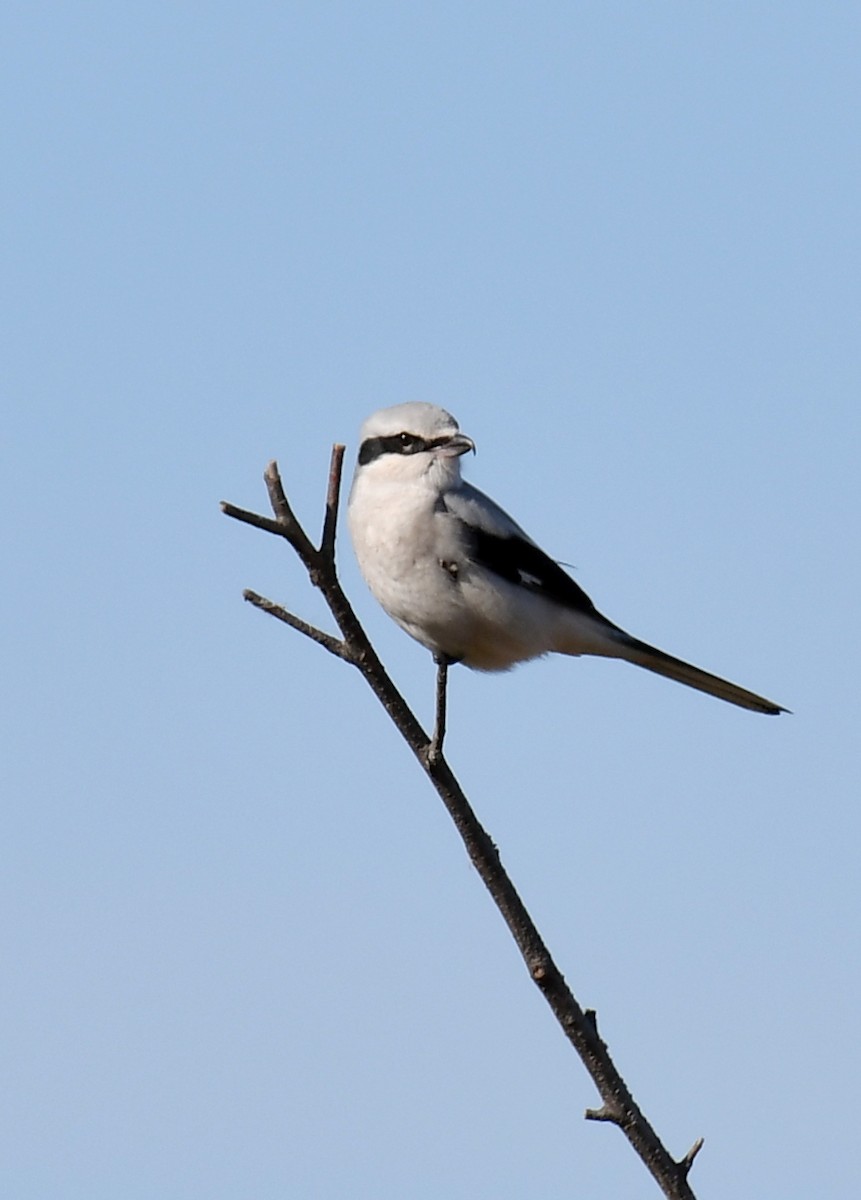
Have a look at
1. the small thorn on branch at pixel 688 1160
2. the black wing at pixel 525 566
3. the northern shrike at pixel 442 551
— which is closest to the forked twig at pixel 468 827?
the small thorn on branch at pixel 688 1160

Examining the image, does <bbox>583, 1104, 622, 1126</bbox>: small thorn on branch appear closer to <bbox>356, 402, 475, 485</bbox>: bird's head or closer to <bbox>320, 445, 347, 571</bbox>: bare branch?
<bbox>320, 445, 347, 571</bbox>: bare branch

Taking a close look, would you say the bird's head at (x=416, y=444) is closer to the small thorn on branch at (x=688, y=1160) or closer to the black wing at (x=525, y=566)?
the black wing at (x=525, y=566)

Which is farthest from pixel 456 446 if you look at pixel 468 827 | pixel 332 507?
pixel 468 827

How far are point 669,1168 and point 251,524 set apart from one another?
5.40ft

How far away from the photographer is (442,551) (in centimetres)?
564

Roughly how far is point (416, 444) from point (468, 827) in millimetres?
2507

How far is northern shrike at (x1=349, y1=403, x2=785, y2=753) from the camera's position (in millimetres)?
5629

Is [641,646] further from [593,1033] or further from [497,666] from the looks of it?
[593,1033]

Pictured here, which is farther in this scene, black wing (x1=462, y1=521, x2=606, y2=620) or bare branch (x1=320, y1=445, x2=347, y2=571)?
black wing (x1=462, y1=521, x2=606, y2=620)

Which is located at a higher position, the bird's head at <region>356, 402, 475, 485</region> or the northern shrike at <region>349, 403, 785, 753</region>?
the bird's head at <region>356, 402, 475, 485</region>

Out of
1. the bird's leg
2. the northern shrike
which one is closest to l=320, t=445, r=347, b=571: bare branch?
the bird's leg

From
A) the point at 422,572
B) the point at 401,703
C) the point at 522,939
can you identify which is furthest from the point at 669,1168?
the point at 422,572

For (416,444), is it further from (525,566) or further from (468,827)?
(468,827)

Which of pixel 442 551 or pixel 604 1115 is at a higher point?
pixel 442 551
